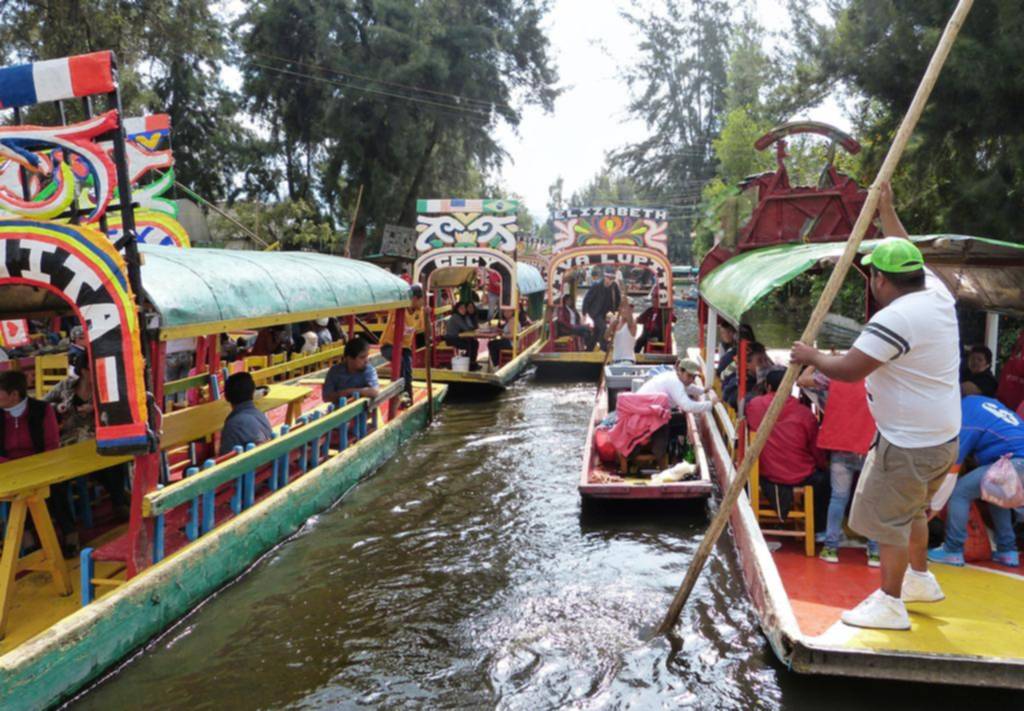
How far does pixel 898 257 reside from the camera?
13.2ft

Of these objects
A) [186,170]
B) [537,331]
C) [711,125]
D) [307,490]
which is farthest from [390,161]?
Answer: [711,125]

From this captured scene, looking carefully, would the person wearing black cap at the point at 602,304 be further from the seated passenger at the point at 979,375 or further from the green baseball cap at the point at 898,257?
the green baseball cap at the point at 898,257

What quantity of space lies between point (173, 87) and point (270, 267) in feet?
80.0

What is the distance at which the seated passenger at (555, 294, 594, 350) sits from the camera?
17.7 m

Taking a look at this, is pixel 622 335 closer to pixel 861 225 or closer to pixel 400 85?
pixel 861 225

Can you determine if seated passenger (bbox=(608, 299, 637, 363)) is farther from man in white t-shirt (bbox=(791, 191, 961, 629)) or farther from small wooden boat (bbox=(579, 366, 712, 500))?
man in white t-shirt (bbox=(791, 191, 961, 629))

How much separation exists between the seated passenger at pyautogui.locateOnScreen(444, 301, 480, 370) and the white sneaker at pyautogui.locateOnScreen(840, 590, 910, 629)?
11.1 meters

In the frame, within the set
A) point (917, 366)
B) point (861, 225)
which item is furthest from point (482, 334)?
point (917, 366)

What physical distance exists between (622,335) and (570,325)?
14.5 ft

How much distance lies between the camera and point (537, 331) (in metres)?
20.0

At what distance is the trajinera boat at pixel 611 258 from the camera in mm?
16344

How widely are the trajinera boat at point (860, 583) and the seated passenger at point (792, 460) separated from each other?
0.37 ft

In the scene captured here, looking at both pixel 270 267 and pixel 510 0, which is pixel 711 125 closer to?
pixel 510 0

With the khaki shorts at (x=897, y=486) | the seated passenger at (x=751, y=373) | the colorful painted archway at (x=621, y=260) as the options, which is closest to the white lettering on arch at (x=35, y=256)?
the khaki shorts at (x=897, y=486)
